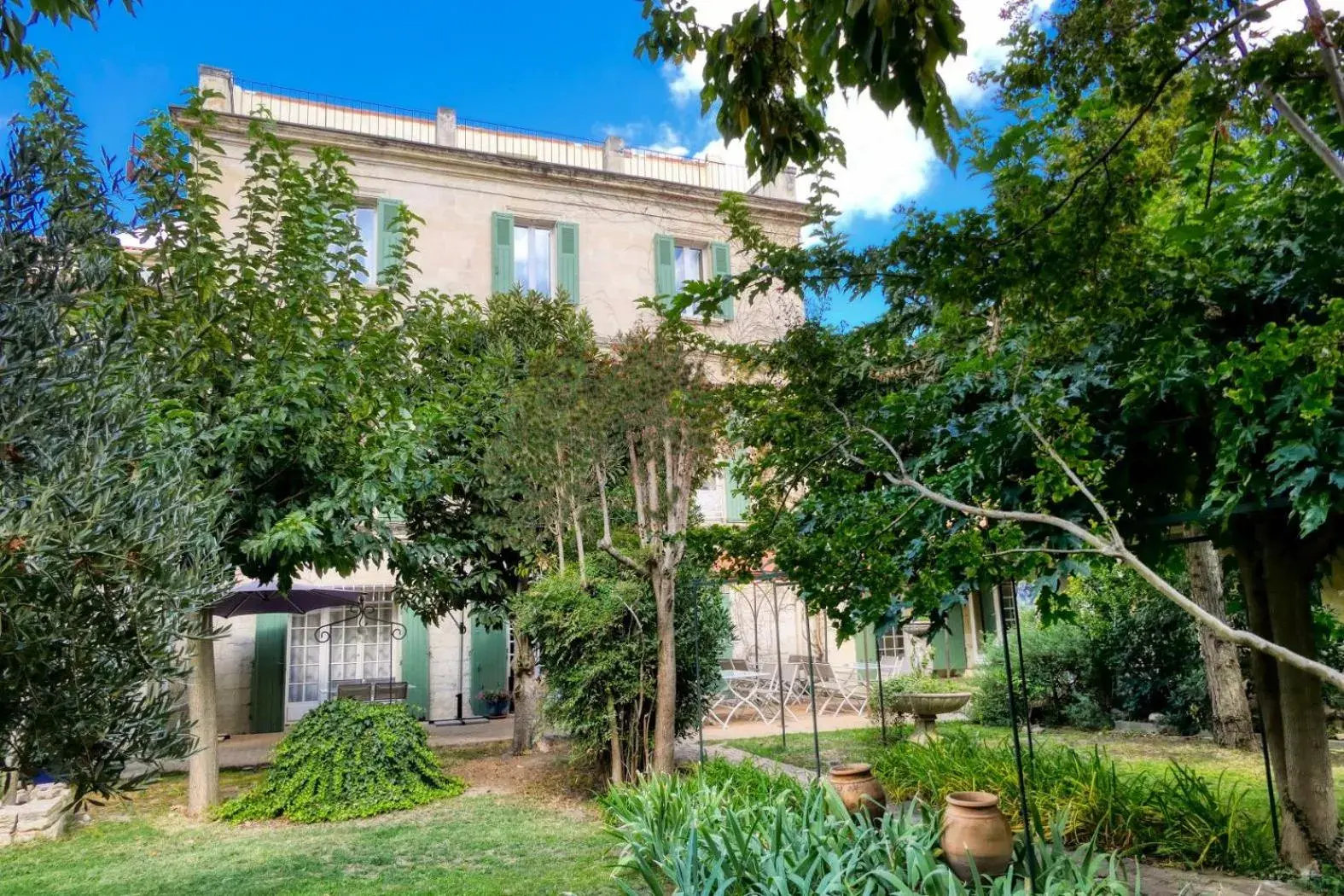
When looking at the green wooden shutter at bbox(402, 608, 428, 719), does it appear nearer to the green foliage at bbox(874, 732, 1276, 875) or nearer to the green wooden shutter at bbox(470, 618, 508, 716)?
the green wooden shutter at bbox(470, 618, 508, 716)

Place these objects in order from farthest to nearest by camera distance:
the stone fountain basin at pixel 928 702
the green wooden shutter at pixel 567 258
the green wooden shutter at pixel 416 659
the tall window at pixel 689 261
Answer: the tall window at pixel 689 261
the green wooden shutter at pixel 567 258
the green wooden shutter at pixel 416 659
the stone fountain basin at pixel 928 702

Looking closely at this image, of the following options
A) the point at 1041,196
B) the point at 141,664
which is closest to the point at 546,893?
the point at 141,664

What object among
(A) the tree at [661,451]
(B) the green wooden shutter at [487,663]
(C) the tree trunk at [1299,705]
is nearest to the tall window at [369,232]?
(B) the green wooden shutter at [487,663]

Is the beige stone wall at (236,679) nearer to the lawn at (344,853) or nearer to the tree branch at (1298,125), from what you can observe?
the lawn at (344,853)

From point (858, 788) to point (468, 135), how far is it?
589 inches

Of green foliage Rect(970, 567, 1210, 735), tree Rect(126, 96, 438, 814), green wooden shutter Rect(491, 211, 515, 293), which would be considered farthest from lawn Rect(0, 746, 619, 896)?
green wooden shutter Rect(491, 211, 515, 293)

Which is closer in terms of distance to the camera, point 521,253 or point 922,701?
point 922,701

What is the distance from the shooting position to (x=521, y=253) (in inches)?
Result: 651

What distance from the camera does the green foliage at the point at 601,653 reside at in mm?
8422

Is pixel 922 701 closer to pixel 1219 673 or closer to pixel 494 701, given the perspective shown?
pixel 1219 673

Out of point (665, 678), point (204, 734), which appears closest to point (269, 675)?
point (204, 734)

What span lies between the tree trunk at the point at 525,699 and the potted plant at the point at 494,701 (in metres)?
4.27

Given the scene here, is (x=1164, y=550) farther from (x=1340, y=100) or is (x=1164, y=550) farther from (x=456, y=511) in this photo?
(x=456, y=511)

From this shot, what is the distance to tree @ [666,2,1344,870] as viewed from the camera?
3.98m
